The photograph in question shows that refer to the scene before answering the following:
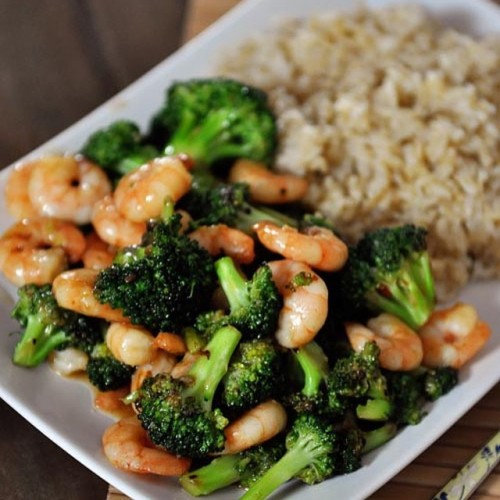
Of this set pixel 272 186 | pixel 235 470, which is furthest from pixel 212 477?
pixel 272 186

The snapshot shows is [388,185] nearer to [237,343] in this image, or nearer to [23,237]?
[237,343]

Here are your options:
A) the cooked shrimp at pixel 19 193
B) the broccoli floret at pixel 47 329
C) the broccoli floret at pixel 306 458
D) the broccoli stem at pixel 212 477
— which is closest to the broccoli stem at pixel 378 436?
the broccoli floret at pixel 306 458

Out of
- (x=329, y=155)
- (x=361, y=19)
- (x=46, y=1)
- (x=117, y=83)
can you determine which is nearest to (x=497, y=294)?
(x=329, y=155)

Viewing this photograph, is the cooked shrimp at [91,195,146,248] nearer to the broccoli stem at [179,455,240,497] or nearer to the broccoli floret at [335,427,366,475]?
the broccoli stem at [179,455,240,497]

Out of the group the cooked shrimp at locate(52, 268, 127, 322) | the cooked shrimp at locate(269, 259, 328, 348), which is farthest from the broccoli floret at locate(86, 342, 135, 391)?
the cooked shrimp at locate(269, 259, 328, 348)

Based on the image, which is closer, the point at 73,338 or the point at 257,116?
the point at 73,338

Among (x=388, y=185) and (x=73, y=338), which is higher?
(x=388, y=185)
